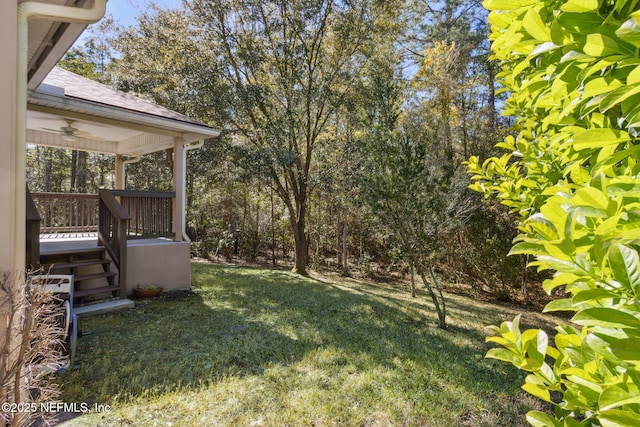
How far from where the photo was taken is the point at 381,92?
5.69 m

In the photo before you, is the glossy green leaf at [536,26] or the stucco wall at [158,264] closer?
the glossy green leaf at [536,26]

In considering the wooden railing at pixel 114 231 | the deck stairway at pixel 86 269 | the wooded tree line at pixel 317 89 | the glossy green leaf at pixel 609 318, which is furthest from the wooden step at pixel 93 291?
the glossy green leaf at pixel 609 318

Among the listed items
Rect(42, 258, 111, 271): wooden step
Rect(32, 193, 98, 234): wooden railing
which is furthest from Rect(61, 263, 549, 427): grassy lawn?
Rect(32, 193, 98, 234): wooden railing

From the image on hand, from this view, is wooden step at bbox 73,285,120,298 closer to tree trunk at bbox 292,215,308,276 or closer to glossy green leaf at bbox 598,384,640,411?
glossy green leaf at bbox 598,384,640,411

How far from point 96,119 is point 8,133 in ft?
13.1

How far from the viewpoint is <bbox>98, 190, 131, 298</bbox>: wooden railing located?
5.44m

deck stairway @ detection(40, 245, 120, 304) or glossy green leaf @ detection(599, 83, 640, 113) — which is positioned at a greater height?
glossy green leaf @ detection(599, 83, 640, 113)

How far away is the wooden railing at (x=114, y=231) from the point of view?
17.9 ft

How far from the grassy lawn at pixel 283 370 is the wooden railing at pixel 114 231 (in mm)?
705

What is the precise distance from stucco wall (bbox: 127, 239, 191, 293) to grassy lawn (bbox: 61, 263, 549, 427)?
2.05 feet

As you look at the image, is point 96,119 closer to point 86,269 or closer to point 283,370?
point 86,269

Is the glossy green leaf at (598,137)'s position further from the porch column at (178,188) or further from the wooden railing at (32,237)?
the porch column at (178,188)

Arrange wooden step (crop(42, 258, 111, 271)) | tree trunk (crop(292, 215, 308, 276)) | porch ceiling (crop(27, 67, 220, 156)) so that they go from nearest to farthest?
wooden step (crop(42, 258, 111, 271))
porch ceiling (crop(27, 67, 220, 156))
tree trunk (crop(292, 215, 308, 276))

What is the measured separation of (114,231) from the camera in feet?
18.5
